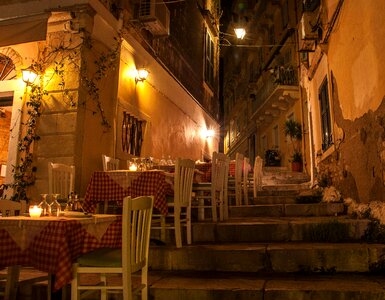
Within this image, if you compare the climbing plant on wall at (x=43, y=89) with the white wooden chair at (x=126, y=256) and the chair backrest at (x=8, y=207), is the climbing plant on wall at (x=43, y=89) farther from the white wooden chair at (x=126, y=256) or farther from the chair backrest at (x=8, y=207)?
the white wooden chair at (x=126, y=256)

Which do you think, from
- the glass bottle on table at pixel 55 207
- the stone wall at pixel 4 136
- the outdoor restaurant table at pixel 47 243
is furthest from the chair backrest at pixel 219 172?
the stone wall at pixel 4 136

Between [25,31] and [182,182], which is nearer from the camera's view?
[182,182]

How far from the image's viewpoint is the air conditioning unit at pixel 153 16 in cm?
758

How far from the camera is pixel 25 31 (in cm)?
605

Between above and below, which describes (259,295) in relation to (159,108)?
below

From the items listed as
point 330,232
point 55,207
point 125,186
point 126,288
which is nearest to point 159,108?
point 125,186

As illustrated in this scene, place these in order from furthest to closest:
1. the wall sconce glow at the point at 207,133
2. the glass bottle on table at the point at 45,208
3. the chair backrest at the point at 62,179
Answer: the wall sconce glow at the point at 207,133, the chair backrest at the point at 62,179, the glass bottle on table at the point at 45,208

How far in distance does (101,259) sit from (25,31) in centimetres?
476

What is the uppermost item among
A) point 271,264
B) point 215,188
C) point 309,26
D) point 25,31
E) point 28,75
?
point 309,26

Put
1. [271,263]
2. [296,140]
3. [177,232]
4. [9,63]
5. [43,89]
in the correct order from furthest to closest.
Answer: [296,140] → [9,63] → [43,89] → [177,232] → [271,263]

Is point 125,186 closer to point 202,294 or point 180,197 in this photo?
point 180,197

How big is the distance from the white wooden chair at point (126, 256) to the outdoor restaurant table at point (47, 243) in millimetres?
112

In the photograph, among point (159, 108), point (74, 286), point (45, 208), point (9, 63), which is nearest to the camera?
point (74, 286)

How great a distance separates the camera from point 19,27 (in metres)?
6.12
